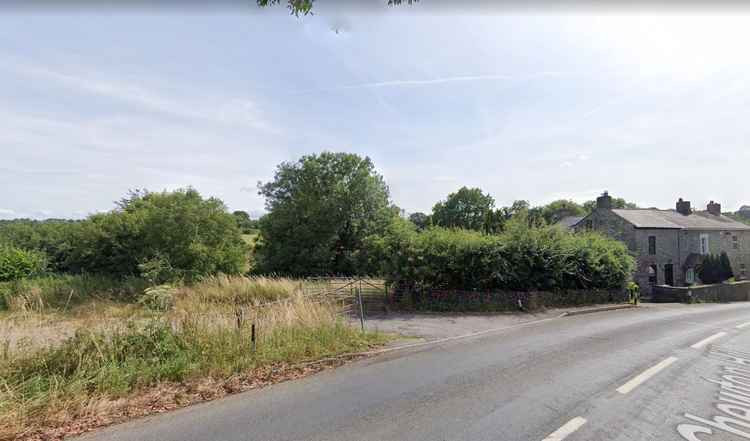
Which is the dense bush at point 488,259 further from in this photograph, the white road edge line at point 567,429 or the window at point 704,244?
the window at point 704,244

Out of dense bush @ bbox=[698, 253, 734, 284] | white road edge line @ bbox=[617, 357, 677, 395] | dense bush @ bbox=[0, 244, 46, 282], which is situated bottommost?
white road edge line @ bbox=[617, 357, 677, 395]

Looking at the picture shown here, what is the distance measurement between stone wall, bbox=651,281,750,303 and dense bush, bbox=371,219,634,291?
12803 millimetres

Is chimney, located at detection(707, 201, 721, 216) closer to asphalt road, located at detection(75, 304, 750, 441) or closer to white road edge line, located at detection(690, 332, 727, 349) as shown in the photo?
white road edge line, located at detection(690, 332, 727, 349)

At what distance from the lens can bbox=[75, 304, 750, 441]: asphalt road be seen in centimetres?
433

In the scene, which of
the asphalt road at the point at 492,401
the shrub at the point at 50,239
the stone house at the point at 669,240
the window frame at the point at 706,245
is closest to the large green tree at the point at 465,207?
the stone house at the point at 669,240

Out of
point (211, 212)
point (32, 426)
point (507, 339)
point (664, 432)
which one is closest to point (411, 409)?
point (664, 432)

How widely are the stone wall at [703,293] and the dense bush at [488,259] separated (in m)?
12.8

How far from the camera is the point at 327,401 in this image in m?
5.32

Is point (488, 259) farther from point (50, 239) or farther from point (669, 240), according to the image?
point (50, 239)

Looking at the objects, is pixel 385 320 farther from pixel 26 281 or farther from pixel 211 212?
pixel 26 281

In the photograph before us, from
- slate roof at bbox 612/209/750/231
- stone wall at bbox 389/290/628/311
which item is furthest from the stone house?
stone wall at bbox 389/290/628/311

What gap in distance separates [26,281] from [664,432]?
25618 mm

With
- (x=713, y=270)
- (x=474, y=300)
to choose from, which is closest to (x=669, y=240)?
(x=713, y=270)

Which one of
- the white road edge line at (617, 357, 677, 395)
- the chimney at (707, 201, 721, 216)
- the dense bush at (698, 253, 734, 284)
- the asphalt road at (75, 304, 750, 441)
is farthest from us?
the chimney at (707, 201, 721, 216)
